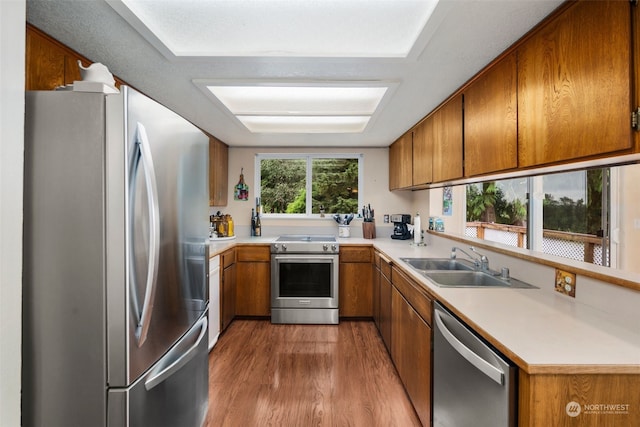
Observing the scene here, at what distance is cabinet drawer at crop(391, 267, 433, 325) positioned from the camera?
162cm

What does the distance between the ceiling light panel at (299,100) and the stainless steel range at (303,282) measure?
4.61 ft

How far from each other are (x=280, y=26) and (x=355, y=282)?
263cm

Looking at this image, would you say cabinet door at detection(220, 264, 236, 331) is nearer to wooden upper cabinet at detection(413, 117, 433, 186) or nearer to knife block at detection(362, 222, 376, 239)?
knife block at detection(362, 222, 376, 239)

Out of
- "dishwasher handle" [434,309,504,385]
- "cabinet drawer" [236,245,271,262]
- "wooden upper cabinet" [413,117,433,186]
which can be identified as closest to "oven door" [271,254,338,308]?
"cabinet drawer" [236,245,271,262]

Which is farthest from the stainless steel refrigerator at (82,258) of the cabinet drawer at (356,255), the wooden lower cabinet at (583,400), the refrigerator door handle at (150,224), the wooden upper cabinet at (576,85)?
the cabinet drawer at (356,255)

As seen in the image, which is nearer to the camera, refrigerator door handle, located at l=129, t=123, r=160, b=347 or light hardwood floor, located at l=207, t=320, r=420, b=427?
refrigerator door handle, located at l=129, t=123, r=160, b=347

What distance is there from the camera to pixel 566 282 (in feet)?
4.62

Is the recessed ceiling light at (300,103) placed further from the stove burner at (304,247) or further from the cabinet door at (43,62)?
the stove burner at (304,247)

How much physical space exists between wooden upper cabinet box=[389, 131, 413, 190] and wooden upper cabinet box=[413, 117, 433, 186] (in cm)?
13

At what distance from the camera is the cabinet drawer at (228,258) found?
9.67ft

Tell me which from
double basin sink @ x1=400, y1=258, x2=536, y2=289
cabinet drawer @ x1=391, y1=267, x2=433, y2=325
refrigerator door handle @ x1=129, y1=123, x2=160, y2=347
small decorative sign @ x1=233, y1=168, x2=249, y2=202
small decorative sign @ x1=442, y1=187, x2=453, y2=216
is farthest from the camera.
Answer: small decorative sign @ x1=233, y1=168, x2=249, y2=202

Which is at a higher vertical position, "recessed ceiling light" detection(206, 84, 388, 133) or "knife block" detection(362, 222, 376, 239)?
"recessed ceiling light" detection(206, 84, 388, 133)

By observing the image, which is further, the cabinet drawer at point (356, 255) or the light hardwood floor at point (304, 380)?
the cabinet drawer at point (356, 255)

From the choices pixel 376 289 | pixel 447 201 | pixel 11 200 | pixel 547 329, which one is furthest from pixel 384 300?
pixel 11 200
